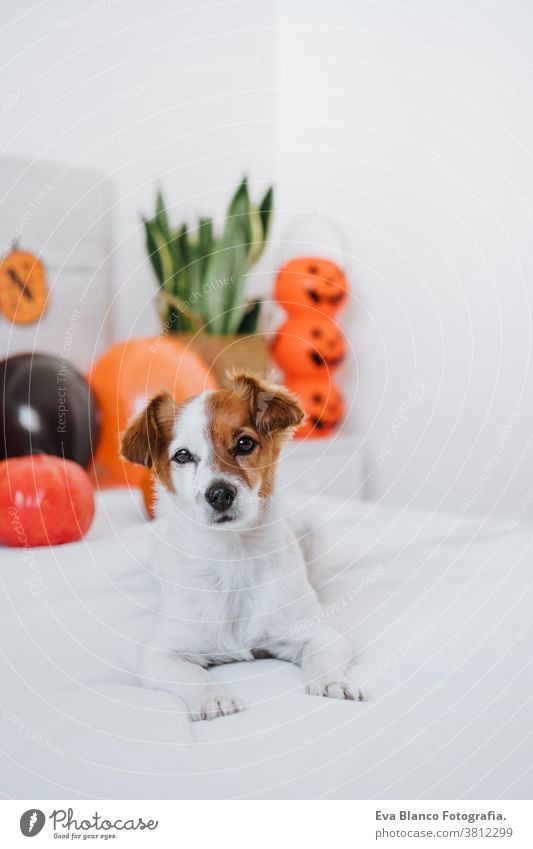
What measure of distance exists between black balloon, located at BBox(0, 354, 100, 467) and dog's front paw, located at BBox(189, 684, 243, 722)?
1.28 metres

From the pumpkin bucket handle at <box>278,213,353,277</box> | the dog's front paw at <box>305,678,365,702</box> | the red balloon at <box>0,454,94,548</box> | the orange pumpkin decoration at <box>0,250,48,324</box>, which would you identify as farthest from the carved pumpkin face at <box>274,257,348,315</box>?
the dog's front paw at <box>305,678,365,702</box>

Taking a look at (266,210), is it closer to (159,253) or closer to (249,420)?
(159,253)

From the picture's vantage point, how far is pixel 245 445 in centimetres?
124

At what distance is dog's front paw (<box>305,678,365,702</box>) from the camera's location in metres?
1.11

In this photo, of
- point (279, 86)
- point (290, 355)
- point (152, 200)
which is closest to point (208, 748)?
point (290, 355)

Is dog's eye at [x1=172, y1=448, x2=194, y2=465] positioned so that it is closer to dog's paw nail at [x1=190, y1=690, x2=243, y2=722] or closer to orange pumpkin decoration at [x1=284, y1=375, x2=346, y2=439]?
dog's paw nail at [x1=190, y1=690, x2=243, y2=722]

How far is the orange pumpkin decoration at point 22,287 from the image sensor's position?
2766 millimetres

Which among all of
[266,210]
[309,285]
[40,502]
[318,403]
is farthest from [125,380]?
[309,285]

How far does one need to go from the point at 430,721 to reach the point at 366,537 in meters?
0.89

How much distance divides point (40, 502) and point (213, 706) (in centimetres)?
90

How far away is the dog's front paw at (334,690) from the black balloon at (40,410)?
131 centimetres

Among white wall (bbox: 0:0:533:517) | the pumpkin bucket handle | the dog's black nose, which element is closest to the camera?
the dog's black nose
